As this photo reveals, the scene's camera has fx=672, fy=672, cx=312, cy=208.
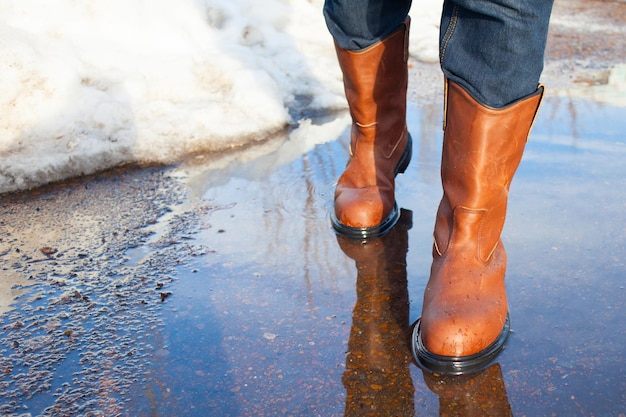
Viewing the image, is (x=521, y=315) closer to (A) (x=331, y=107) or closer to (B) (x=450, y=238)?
(B) (x=450, y=238)

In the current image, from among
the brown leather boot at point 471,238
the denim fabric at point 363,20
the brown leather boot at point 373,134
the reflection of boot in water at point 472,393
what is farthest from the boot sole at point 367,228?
the reflection of boot in water at point 472,393

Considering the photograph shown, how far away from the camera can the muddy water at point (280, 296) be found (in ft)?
4.40

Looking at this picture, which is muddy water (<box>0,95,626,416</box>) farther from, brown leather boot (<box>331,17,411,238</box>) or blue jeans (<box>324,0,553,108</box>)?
blue jeans (<box>324,0,553,108</box>)

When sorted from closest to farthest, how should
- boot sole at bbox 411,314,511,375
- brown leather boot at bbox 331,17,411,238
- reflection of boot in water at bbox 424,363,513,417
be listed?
reflection of boot in water at bbox 424,363,513,417 < boot sole at bbox 411,314,511,375 < brown leather boot at bbox 331,17,411,238

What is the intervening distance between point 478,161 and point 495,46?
24cm

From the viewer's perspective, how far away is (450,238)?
60.9 inches

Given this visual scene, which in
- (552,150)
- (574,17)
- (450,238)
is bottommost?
(574,17)

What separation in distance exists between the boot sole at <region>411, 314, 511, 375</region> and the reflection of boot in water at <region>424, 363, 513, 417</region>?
0.01 metres

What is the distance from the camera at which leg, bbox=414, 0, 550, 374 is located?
52.8 inches

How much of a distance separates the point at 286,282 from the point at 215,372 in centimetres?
39


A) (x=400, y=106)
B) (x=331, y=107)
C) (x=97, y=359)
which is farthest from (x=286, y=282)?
(x=331, y=107)

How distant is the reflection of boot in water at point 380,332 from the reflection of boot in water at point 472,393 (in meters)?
0.06

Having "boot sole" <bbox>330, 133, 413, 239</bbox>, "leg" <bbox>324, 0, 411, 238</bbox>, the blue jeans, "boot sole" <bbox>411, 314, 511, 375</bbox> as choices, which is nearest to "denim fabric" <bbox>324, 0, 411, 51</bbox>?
"leg" <bbox>324, 0, 411, 238</bbox>

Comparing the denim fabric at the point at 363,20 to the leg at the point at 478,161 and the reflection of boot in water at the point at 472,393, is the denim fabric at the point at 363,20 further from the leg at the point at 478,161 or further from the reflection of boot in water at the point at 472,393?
the reflection of boot in water at the point at 472,393
